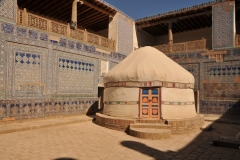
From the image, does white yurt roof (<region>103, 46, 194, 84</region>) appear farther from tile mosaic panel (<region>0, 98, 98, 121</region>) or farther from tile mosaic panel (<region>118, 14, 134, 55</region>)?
tile mosaic panel (<region>118, 14, 134, 55</region>)

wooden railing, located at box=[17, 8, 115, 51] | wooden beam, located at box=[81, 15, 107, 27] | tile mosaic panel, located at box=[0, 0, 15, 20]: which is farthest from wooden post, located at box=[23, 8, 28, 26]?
wooden beam, located at box=[81, 15, 107, 27]

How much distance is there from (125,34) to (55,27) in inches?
183

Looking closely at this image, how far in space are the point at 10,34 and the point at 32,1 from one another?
3.75m

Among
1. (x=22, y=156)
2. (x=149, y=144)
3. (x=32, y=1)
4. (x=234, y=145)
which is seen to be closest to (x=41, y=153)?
(x=22, y=156)

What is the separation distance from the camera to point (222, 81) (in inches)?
376

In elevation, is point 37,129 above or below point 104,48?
below

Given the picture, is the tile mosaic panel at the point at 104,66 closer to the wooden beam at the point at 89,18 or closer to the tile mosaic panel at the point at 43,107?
the tile mosaic panel at the point at 43,107

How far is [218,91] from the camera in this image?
9.62 meters

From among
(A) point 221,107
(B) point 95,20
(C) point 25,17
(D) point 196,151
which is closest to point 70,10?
(B) point 95,20

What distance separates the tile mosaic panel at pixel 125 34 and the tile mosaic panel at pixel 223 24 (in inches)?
179

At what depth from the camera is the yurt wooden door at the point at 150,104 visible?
646cm

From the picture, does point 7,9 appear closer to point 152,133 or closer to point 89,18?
point 89,18

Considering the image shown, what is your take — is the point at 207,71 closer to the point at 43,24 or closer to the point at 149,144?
the point at 149,144

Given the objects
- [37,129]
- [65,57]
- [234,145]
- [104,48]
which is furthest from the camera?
[104,48]
